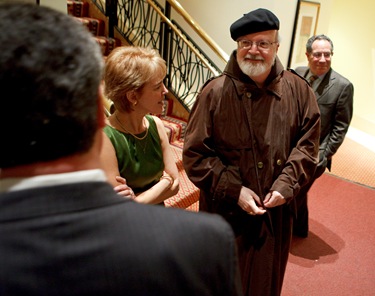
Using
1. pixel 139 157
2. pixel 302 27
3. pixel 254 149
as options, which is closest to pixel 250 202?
pixel 254 149

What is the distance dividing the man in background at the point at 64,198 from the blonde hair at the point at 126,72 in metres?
0.91

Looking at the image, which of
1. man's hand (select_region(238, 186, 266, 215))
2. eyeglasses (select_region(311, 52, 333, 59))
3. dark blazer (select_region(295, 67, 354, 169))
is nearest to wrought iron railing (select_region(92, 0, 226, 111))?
eyeglasses (select_region(311, 52, 333, 59))

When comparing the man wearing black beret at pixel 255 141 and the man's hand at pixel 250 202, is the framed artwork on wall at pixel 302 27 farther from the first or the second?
the man's hand at pixel 250 202

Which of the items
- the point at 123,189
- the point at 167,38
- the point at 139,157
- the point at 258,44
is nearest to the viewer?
the point at 123,189

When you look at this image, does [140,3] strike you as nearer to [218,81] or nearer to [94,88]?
[218,81]

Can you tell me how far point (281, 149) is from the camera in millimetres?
1777

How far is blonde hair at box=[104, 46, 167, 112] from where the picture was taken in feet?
4.82

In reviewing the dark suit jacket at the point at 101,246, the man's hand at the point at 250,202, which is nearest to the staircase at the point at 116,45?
the man's hand at the point at 250,202

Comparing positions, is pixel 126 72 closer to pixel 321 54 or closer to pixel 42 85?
pixel 42 85

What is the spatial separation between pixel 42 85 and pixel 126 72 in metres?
1.01

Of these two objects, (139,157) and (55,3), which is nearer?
(139,157)

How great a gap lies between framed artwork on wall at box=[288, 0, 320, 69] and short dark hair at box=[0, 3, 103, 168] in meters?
5.22

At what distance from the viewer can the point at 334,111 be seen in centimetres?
296

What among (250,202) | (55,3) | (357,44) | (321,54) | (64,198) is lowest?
(250,202)
